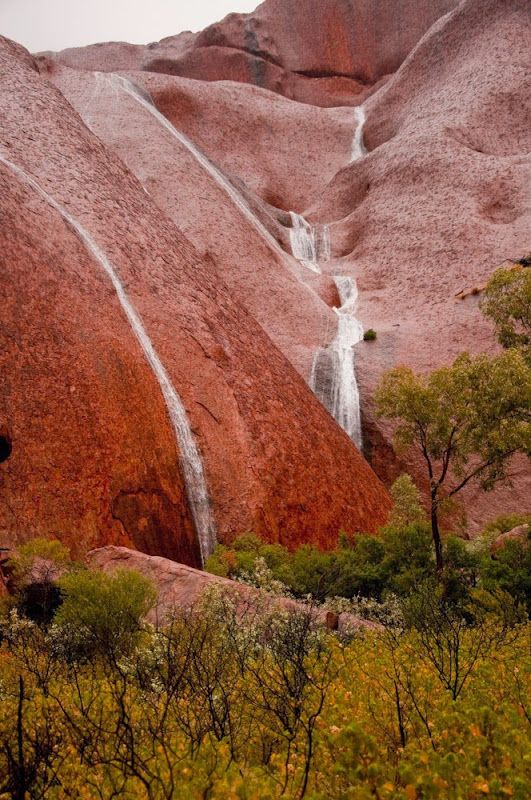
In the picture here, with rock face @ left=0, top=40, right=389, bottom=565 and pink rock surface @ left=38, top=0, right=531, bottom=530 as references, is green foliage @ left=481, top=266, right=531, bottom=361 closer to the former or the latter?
rock face @ left=0, top=40, right=389, bottom=565

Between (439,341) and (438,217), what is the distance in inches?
445

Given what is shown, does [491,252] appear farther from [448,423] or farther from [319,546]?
[319,546]

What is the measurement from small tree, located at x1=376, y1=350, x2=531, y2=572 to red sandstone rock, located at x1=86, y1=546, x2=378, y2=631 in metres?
4.78

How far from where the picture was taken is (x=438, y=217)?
119 feet

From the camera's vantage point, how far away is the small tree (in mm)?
14047

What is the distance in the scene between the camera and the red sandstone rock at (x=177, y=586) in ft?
33.9

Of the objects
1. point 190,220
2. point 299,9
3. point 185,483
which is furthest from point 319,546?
point 299,9

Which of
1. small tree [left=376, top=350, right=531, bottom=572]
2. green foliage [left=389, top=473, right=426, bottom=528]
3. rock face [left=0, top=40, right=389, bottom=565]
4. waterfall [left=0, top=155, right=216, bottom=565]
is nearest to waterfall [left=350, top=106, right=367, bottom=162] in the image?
rock face [left=0, top=40, right=389, bottom=565]

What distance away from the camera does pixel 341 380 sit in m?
26.6

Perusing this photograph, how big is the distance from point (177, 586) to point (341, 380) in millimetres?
16714

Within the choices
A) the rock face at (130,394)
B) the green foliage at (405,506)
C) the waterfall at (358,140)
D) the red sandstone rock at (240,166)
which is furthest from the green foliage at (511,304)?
the waterfall at (358,140)

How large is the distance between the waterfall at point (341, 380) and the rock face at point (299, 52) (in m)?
44.1

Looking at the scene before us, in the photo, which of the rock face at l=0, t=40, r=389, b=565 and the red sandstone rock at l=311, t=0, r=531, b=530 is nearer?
the rock face at l=0, t=40, r=389, b=565

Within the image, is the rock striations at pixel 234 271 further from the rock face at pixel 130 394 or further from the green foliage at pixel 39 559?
the green foliage at pixel 39 559
